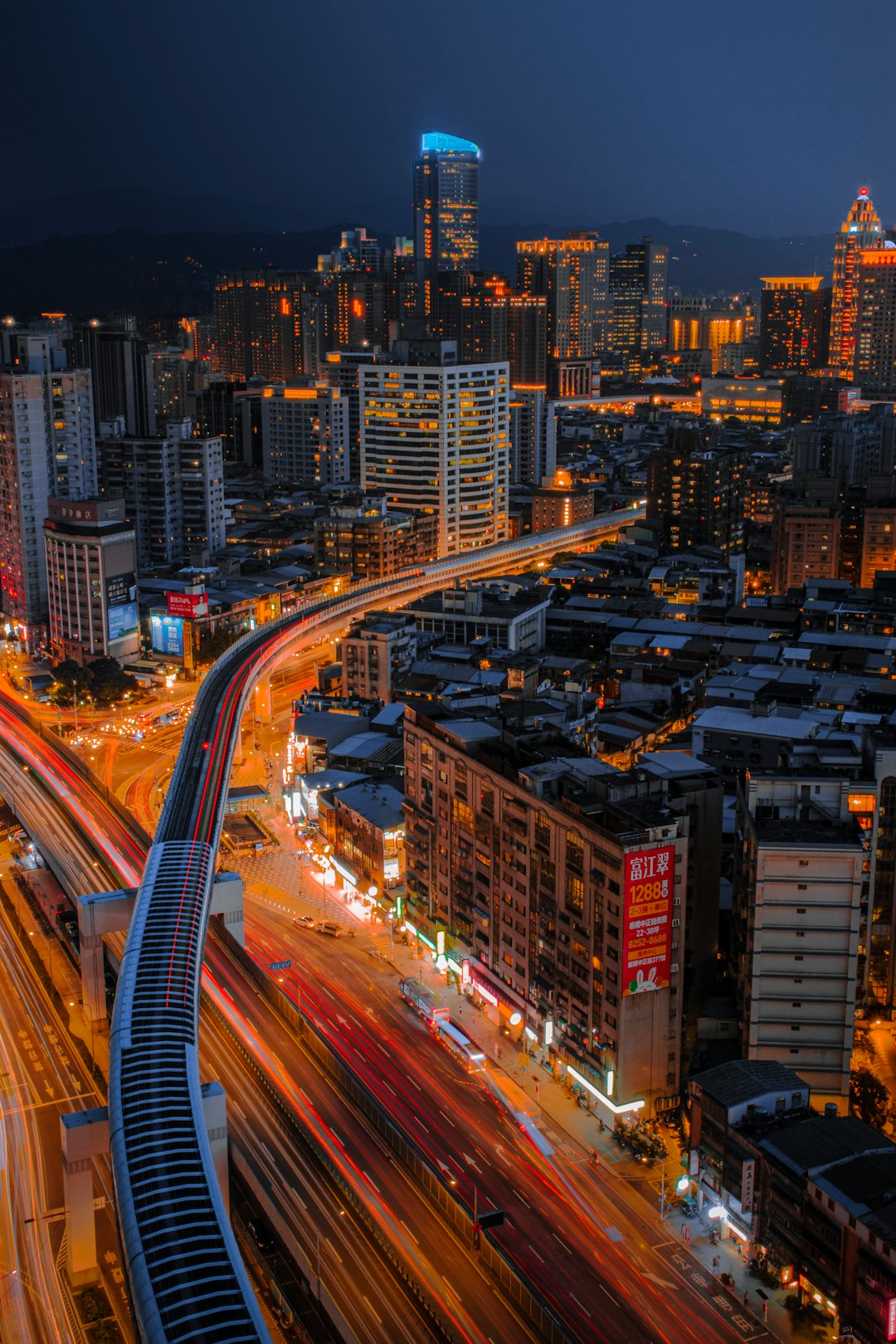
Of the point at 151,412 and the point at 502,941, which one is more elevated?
the point at 151,412

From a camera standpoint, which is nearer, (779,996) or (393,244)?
(779,996)

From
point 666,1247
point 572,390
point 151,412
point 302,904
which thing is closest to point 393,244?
point 572,390

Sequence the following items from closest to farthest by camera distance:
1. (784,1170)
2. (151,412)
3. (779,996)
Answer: (784,1170) → (779,996) → (151,412)

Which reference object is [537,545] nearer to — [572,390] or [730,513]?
[730,513]

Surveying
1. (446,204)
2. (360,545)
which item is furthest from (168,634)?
(446,204)

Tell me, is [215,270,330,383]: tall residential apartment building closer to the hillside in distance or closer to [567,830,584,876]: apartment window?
the hillside in distance

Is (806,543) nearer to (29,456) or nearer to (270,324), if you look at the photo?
(29,456)
